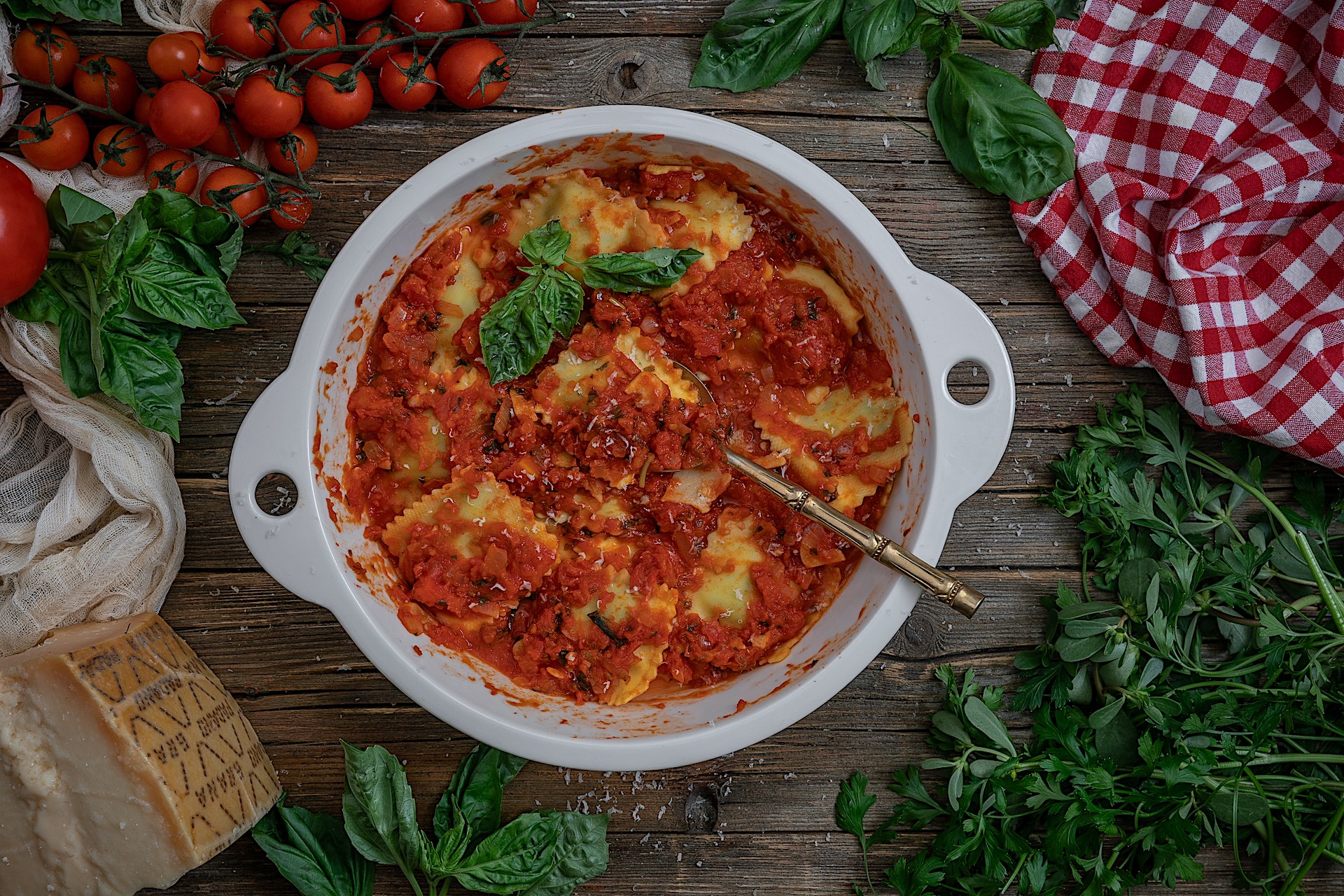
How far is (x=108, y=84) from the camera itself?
7.45 feet

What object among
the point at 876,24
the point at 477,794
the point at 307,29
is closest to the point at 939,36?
the point at 876,24

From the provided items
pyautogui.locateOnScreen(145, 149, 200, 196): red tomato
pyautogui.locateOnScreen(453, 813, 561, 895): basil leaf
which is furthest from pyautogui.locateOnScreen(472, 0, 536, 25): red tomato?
pyautogui.locateOnScreen(453, 813, 561, 895): basil leaf

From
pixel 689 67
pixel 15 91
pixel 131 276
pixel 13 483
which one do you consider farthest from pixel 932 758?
pixel 15 91

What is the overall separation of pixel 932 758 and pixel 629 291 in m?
1.65

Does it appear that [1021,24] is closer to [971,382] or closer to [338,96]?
[971,382]

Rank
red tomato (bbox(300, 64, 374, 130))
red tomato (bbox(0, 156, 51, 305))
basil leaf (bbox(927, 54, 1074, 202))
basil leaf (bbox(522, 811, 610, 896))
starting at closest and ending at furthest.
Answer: red tomato (bbox(0, 156, 51, 305)) < red tomato (bbox(300, 64, 374, 130)) < basil leaf (bbox(927, 54, 1074, 202)) < basil leaf (bbox(522, 811, 610, 896))

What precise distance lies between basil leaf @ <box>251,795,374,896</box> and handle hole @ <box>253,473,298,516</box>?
0.87 meters

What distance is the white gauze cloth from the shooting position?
2332mm

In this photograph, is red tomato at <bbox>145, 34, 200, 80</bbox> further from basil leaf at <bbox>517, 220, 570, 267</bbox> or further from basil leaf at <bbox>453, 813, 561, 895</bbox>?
basil leaf at <bbox>453, 813, 561, 895</bbox>

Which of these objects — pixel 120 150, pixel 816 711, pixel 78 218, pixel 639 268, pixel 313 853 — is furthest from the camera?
pixel 816 711

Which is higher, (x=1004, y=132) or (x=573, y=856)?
(x=1004, y=132)

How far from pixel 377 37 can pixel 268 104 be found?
0.36 metres

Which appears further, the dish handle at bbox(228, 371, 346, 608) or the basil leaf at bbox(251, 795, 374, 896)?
the basil leaf at bbox(251, 795, 374, 896)

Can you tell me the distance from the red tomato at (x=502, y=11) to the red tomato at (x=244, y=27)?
528mm
